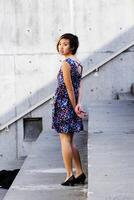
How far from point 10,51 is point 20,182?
381 centimetres

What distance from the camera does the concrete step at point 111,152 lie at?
371cm

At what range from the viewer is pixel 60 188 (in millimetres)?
5348

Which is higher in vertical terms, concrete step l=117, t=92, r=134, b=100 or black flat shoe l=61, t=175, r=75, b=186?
concrete step l=117, t=92, r=134, b=100

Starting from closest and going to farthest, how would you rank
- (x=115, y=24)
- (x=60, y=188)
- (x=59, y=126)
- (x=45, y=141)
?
(x=59, y=126) < (x=60, y=188) < (x=45, y=141) < (x=115, y=24)

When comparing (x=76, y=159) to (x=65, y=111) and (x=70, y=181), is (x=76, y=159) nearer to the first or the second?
Result: (x=70, y=181)

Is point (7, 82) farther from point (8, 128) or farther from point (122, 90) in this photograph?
point (122, 90)

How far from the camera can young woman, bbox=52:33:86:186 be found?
4789mm

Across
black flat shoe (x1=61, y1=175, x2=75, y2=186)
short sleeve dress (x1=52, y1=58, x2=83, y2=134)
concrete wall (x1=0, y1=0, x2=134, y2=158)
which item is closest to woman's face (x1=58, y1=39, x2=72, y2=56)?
short sleeve dress (x1=52, y1=58, x2=83, y2=134)

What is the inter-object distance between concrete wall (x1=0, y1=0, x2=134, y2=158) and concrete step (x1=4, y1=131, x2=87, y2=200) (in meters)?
1.41

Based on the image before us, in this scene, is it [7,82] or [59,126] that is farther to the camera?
[7,82]

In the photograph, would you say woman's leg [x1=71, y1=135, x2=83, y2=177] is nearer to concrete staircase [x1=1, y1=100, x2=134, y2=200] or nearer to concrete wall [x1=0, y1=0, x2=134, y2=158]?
concrete staircase [x1=1, y1=100, x2=134, y2=200]

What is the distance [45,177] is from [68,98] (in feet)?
4.22

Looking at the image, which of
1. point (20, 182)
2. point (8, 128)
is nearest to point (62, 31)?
point (8, 128)

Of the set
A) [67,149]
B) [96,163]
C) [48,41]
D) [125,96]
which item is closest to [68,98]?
[67,149]
